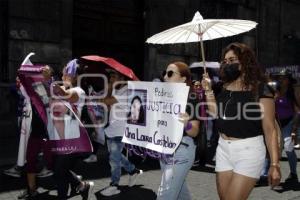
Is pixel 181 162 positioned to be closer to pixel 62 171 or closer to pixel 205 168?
pixel 62 171

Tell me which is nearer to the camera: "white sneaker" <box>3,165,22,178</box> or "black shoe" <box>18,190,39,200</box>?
"black shoe" <box>18,190,39,200</box>

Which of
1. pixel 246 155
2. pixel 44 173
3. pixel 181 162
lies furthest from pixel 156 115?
pixel 44 173

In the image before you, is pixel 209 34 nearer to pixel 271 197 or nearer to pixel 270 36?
pixel 271 197

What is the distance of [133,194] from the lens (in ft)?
20.0

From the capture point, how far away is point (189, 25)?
14.3 ft

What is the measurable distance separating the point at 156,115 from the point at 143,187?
2.28m

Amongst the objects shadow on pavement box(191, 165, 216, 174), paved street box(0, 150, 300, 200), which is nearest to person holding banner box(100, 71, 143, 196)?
paved street box(0, 150, 300, 200)

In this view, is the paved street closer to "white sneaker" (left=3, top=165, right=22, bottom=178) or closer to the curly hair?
"white sneaker" (left=3, top=165, right=22, bottom=178)

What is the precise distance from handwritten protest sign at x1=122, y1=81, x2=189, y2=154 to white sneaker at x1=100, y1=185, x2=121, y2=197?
128 cm

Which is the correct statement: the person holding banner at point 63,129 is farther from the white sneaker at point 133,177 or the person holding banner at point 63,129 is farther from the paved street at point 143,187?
the white sneaker at point 133,177

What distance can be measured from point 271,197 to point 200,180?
1.24 m

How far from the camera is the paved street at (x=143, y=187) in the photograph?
5.96 m

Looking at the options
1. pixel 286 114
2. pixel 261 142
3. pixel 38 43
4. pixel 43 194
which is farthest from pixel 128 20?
pixel 261 142

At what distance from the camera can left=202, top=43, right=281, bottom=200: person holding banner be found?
11.4 feet
